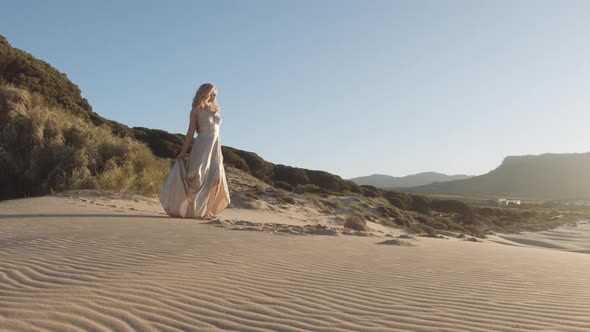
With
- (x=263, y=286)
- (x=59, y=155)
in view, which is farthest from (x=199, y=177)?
(x=59, y=155)

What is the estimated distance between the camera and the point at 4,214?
8.39 metres

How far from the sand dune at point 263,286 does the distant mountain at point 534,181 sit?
84.4 meters

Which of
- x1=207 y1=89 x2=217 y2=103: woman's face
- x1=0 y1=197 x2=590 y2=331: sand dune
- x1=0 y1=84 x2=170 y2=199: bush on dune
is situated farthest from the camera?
x1=0 y1=84 x2=170 y2=199: bush on dune

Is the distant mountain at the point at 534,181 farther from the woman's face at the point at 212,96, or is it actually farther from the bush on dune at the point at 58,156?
the woman's face at the point at 212,96

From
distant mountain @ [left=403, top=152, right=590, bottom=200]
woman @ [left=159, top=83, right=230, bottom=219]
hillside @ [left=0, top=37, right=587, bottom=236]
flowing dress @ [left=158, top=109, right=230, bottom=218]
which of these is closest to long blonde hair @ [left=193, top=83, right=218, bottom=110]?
woman @ [left=159, top=83, right=230, bottom=219]

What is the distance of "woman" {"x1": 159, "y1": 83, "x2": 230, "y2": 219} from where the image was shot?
8648 mm

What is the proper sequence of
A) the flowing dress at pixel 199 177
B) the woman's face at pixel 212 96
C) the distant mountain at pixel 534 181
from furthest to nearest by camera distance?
the distant mountain at pixel 534 181, the woman's face at pixel 212 96, the flowing dress at pixel 199 177

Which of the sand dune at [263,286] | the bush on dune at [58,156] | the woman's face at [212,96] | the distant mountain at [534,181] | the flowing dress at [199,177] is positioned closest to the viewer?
the sand dune at [263,286]

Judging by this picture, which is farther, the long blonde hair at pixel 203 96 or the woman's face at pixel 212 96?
the woman's face at pixel 212 96

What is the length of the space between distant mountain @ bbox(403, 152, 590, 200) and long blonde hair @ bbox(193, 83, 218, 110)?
269 ft

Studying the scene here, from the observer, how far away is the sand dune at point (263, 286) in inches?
114

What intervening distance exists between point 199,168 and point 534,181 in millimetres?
104138

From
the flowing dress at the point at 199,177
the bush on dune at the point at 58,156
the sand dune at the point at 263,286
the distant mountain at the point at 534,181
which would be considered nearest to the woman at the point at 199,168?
the flowing dress at the point at 199,177

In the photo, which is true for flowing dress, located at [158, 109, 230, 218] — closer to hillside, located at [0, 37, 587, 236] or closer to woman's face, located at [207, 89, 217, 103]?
woman's face, located at [207, 89, 217, 103]
